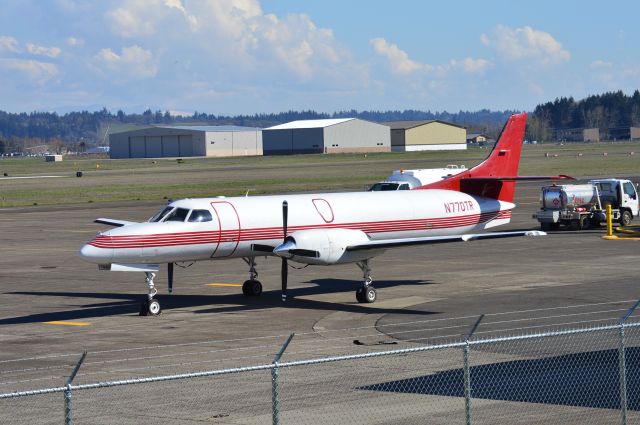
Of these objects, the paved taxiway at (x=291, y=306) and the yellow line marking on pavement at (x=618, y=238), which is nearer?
the paved taxiway at (x=291, y=306)

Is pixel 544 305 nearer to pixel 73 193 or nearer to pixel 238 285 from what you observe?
pixel 238 285

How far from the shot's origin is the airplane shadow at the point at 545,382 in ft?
56.0

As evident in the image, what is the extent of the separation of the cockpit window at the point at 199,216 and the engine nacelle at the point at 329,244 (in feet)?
7.55

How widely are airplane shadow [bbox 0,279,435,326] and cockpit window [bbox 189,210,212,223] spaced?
2495 mm

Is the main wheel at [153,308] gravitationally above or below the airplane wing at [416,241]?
below

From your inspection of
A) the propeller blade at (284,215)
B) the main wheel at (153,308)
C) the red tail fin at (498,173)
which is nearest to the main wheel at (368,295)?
the propeller blade at (284,215)

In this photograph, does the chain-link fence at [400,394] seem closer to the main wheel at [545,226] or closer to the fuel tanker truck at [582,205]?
the fuel tanker truck at [582,205]

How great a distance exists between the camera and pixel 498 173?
37.1 meters

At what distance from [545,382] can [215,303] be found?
47.2 feet

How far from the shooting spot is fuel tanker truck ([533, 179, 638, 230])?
5069 centimetres

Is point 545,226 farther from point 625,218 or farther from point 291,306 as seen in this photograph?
point 291,306

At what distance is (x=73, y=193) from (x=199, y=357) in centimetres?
7857

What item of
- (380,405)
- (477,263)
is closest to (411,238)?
(477,263)

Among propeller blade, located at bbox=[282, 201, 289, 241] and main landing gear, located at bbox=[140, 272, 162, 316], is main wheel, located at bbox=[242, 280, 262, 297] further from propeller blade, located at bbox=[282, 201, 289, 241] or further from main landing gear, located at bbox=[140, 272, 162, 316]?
main landing gear, located at bbox=[140, 272, 162, 316]
